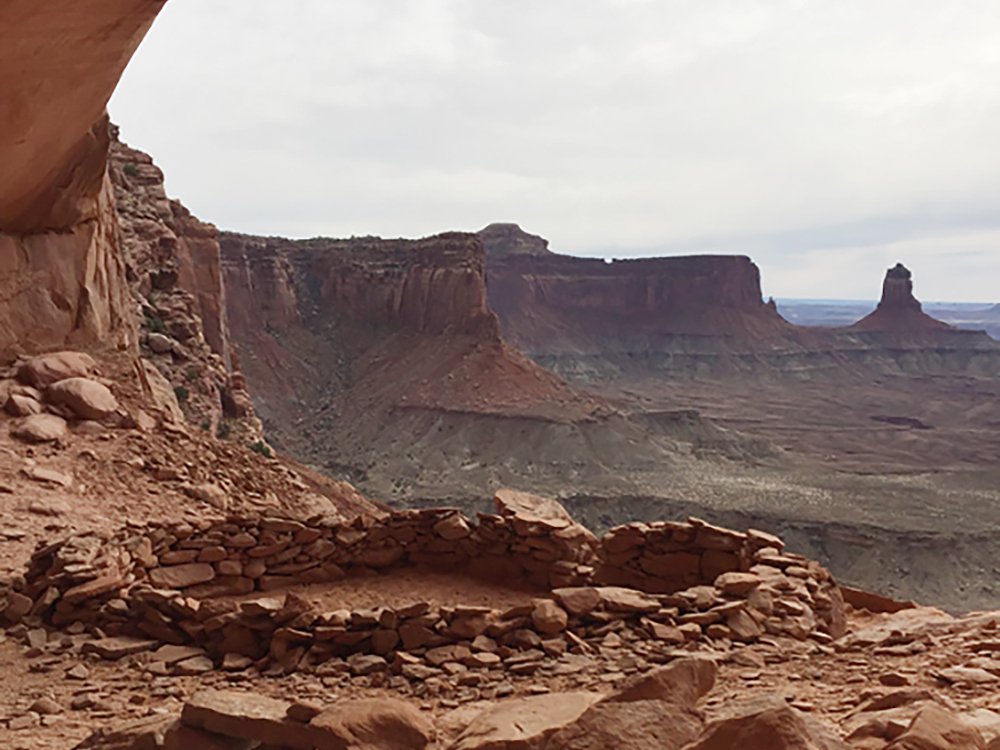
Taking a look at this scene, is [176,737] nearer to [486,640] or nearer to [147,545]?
[486,640]

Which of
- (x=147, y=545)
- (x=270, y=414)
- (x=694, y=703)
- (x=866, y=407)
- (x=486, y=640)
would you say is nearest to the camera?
(x=694, y=703)

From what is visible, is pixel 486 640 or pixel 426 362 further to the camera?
pixel 426 362

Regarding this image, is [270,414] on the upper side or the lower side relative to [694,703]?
lower

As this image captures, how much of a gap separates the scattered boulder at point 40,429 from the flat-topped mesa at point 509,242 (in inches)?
3642

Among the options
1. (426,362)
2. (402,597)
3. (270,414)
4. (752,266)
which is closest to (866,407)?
(752,266)

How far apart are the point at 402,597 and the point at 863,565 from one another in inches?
1261

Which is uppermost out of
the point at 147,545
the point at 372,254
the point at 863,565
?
the point at 372,254

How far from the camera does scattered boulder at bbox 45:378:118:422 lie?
12266mm

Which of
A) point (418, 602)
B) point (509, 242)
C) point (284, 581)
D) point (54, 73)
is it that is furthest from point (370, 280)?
point (418, 602)

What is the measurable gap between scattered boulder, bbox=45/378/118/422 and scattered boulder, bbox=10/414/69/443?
1.59 feet

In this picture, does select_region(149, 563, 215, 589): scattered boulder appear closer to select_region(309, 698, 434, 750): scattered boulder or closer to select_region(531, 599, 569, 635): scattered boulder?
select_region(531, 599, 569, 635): scattered boulder

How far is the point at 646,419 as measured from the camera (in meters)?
60.9

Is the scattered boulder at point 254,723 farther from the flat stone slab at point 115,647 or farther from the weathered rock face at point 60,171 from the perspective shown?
the weathered rock face at point 60,171

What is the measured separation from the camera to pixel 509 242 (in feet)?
353
